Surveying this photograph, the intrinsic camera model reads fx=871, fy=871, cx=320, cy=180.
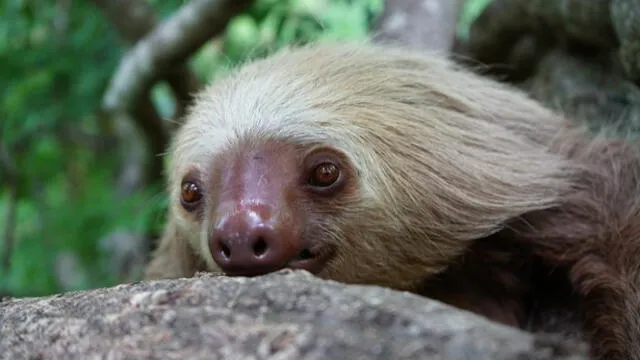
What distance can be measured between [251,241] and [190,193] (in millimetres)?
650

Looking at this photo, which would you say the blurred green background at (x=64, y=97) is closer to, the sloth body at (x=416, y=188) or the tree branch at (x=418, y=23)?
the tree branch at (x=418, y=23)

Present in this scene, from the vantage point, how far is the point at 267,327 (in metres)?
1.57

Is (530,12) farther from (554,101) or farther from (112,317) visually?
(112,317)

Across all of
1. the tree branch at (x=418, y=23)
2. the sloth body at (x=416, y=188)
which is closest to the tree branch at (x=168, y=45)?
the tree branch at (x=418, y=23)

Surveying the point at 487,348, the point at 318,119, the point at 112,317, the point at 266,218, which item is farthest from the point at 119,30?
the point at 487,348

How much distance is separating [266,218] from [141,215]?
2.30 metres

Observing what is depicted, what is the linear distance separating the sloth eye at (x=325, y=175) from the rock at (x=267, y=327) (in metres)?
1.25

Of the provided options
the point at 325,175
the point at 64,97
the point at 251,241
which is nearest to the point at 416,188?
the point at 325,175

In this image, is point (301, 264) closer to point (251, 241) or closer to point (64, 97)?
point (251, 241)

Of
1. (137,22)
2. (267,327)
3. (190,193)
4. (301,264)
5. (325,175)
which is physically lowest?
(301,264)

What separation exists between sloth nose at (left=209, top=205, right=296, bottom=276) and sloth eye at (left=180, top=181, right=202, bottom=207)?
50 centimetres

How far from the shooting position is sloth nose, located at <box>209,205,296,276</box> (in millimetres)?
2713

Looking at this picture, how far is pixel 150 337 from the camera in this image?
164 cm

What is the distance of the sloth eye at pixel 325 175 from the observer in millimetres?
3041
